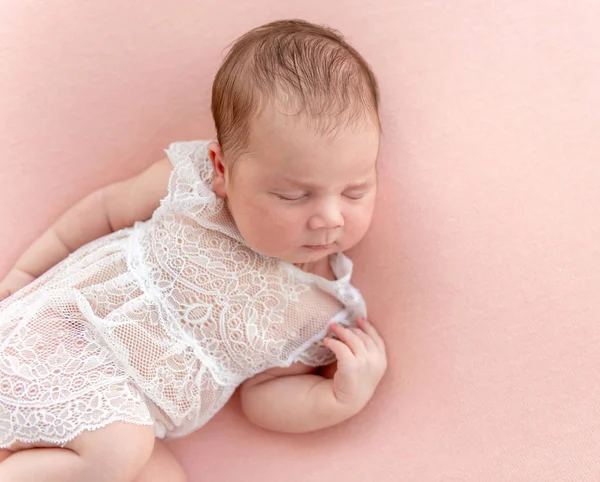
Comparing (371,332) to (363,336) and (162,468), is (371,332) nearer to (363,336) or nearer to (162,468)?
(363,336)

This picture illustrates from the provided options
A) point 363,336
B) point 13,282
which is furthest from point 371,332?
point 13,282

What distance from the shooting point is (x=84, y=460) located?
3.78 ft

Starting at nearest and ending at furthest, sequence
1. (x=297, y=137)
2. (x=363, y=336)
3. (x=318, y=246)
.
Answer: (x=297, y=137) < (x=318, y=246) < (x=363, y=336)

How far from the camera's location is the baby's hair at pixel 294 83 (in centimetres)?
107

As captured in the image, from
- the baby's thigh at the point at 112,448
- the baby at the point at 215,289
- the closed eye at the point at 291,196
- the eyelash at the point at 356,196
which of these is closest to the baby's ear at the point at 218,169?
the baby at the point at 215,289

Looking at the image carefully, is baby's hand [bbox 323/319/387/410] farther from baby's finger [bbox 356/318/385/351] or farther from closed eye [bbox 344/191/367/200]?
closed eye [bbox 344/191/367/200]

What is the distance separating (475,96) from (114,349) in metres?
0.90

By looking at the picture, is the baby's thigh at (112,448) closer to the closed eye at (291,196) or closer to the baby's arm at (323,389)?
the baby's arm at (323,389)

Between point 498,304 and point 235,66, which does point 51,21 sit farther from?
point 498,304

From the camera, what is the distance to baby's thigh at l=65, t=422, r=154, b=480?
3.77 ft

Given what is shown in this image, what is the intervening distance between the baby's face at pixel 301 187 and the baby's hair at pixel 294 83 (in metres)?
0.03

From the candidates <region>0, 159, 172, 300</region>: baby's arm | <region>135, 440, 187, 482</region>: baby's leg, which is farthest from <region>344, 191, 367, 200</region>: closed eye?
<region>135, 440, 187, 482</region>: baby's leg

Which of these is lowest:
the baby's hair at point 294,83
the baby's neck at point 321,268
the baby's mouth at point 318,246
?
the baby's neck at point 321,268

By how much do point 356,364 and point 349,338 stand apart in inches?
2.2
